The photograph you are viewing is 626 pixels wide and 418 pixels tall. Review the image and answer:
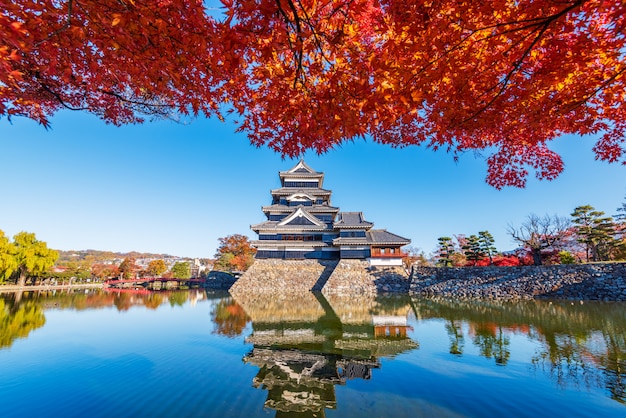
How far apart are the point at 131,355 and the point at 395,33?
27.0 ft

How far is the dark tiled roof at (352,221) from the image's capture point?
73.9 feet

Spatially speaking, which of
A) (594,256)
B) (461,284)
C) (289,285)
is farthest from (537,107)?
(594,256)

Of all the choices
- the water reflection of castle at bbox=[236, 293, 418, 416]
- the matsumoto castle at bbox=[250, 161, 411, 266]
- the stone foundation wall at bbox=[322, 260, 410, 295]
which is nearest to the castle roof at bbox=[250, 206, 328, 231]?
the matsumoto castle at bbox=[250, 161, 411, 266]

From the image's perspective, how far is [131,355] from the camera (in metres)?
6.14

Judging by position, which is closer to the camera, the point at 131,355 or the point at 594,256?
the point at 131,355

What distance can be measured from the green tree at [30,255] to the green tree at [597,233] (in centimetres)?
4981

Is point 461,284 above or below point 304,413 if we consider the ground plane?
above

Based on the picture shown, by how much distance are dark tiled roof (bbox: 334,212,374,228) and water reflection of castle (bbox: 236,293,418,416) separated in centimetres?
1166

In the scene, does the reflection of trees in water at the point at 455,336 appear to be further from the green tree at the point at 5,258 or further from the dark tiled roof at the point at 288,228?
the green tree at the point at 5,258

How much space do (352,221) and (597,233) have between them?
59.7 feet

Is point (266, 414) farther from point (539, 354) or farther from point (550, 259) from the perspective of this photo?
point (550, 259)

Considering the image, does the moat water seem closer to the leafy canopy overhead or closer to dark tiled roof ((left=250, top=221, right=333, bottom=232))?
the leafy canopy overhead

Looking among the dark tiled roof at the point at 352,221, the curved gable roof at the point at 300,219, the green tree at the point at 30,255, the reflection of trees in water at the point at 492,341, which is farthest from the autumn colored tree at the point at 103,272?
the reflection of trees in water at the point at 492,341

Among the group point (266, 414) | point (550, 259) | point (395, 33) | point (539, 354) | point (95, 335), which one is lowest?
point (95, 335)
